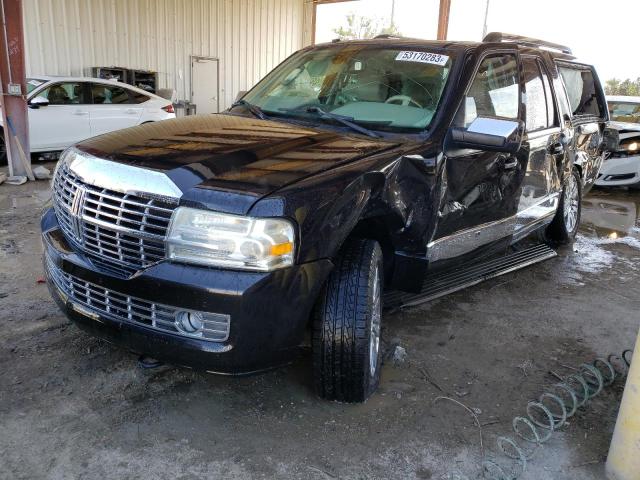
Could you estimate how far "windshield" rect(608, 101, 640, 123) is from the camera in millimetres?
9938

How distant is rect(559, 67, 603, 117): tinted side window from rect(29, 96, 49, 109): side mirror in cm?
786

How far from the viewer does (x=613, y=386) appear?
3.10 metres

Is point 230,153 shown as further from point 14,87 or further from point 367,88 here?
point 14,87

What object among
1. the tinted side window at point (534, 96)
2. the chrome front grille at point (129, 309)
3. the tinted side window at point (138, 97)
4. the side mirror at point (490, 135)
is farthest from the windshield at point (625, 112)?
the chrome front grille at point (129, 309)

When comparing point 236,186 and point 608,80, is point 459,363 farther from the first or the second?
Result: point 608,80

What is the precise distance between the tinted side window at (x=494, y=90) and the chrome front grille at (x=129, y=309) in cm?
193

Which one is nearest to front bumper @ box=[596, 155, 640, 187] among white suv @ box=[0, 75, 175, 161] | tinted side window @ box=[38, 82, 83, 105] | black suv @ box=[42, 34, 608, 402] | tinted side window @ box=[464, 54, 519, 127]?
tinted side window @ box=[464, 54, 519, 127]

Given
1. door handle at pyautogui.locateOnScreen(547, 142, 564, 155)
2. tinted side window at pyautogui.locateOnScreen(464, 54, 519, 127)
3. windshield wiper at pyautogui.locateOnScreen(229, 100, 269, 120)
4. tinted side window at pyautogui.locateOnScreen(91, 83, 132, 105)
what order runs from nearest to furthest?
tinted side window at pyautogui.locateOnScreen(464, 54, 519, 127) < windshield wiper at pyautogui.locateOnScreen(229, 100, 269, 120) < door handle at pyautogui.locateOnScreen(547, 142, 564, 155) < tinted side window at pyautogui.locateOnScreen(91, 83, 132, 105)

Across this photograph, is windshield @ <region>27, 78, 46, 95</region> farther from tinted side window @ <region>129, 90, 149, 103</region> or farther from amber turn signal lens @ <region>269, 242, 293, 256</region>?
amber turn signal lens @ <region>269, 242, 293, 256</region>

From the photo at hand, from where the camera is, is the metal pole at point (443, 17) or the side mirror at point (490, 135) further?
the metal pole at point (443, 17)

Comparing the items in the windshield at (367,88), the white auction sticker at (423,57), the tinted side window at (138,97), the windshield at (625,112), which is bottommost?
the tinted side window at (138,97)

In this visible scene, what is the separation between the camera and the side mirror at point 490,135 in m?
2.80

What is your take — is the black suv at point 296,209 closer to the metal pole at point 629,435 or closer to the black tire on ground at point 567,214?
the metal pole at point 629,435

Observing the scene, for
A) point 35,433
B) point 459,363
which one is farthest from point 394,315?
point 35,433
